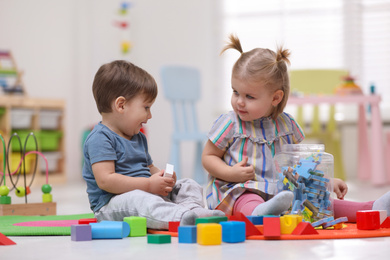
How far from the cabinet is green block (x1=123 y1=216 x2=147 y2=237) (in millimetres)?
2402

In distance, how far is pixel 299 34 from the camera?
170 inches

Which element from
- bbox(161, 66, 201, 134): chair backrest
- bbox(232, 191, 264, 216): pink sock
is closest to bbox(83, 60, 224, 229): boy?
bbox(232, 191, 264, 216): pink sock

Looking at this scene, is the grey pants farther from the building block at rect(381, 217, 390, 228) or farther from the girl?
the building block at rect(381, 217, 390, 228)

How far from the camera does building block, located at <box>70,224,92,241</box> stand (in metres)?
1.27

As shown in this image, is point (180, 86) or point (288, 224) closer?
point (288, 224)

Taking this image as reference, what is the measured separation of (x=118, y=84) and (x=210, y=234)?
568 millimetres

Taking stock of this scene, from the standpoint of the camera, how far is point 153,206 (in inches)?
54.5

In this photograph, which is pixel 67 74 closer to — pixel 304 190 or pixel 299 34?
pixel 299 34

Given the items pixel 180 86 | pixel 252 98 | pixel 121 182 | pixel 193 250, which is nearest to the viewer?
pixel 193 250

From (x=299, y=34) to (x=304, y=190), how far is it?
10.2ft

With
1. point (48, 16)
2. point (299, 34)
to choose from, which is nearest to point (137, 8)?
point (48, 16)

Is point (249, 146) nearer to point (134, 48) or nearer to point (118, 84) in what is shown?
point (118, 84)

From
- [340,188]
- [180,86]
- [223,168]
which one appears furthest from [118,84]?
[180,86]

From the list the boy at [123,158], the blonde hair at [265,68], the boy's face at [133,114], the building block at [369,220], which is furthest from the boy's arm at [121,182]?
the building block at [369,220]
